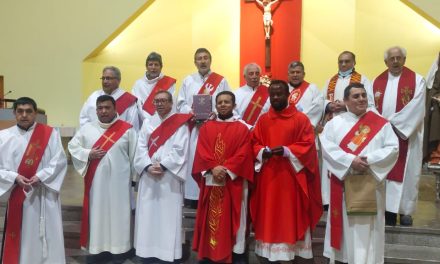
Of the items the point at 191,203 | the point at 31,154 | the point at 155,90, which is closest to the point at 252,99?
the point at 155,90

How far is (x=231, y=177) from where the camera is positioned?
13.3 feet

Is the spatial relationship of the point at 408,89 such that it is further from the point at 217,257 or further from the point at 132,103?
the point at 132,103

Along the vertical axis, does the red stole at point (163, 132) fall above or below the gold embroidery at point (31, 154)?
above

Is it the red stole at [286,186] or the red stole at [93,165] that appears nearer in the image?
the red stole at [286,186]

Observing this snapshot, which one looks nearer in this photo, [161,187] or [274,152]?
[274,152]

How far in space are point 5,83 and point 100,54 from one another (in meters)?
2.04

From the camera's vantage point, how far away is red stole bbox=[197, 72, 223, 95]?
5469 millimetres

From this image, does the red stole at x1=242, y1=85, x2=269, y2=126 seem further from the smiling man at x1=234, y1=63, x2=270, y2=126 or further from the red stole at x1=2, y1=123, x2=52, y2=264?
the red stole at x1=2, y1=123, x2=52, y2=264

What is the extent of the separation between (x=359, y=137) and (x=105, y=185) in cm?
248

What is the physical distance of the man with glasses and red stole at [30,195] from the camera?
421 cm

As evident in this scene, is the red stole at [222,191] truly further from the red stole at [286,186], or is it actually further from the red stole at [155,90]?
the red stole at [155,90]

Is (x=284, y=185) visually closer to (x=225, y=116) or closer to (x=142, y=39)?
(x=225, y=116)

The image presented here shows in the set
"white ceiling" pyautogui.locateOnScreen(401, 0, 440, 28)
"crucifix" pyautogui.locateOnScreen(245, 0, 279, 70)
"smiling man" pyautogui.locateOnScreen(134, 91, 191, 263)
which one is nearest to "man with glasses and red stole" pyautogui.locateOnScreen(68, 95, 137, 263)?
"smiling man" pyautogui.locateOnScreen(134, 91, 191, 263)

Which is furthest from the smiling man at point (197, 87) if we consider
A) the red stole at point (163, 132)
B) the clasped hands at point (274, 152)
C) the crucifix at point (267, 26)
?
the crucifix at point (267, 26)
